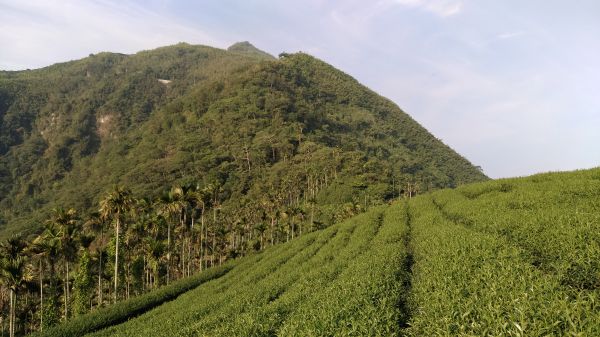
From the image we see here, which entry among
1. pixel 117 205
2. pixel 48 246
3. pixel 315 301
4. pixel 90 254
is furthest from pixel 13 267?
pixel 315 301

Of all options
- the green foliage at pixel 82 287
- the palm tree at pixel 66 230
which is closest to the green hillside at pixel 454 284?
the palm tree at pixel 66 230

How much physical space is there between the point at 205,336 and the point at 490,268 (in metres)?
15.1

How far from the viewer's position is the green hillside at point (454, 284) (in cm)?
1478

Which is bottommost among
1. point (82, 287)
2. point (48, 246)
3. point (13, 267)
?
point (82, 287)

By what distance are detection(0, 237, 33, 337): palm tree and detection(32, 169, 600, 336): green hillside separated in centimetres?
1355

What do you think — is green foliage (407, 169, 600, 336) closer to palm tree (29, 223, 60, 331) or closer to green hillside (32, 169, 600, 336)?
green hillside (32, 169, 600, 336)

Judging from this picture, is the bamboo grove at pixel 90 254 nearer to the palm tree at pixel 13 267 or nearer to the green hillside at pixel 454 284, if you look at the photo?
the palm tree at pixel 13 267

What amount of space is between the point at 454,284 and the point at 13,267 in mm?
52906

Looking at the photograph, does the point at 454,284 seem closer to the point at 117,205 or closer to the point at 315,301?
the point at 315,301

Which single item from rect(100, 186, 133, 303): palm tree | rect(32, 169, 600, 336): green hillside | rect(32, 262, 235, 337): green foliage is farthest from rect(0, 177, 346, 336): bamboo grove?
rect(32, 169, 600, 336): green hillside

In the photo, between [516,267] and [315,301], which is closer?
[516,267]

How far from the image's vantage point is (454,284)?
63.5 ft

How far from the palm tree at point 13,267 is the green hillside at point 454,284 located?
13553 millimetres

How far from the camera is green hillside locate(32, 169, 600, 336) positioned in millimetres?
14781
